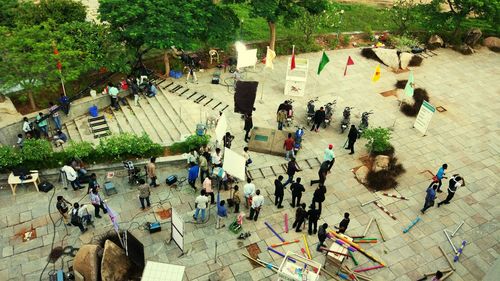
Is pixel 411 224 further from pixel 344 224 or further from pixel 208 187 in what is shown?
pixel 208 187

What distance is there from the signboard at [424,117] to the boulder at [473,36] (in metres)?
13.3

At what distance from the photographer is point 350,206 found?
17375 millimetres

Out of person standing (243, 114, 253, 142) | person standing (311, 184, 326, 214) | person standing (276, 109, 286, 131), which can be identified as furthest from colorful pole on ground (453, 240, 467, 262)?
person standing (243, 114, 253, 142)

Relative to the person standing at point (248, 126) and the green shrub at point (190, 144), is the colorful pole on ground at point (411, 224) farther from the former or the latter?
the green shrub at point (190, 144)

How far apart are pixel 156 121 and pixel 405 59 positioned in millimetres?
16429

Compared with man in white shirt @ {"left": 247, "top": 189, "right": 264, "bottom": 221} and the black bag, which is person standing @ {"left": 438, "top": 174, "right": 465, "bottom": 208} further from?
the black bag

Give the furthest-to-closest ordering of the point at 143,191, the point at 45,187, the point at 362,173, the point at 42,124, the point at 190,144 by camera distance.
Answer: the point at 42,124
the point at 190,144
the point at 362,173
the point at 45,187
the point at 143,191

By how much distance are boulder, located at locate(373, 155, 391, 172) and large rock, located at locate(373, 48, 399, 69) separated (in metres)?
10.2

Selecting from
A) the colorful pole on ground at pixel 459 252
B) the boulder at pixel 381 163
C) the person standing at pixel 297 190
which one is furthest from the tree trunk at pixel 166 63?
the colorful pole on ground at pixel 459 252

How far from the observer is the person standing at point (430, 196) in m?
16.6

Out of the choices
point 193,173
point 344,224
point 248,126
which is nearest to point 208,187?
point 193,173

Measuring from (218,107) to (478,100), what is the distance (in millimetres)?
15269

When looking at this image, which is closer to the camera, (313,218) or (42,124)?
(313,218)

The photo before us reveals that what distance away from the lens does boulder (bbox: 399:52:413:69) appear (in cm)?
2725
